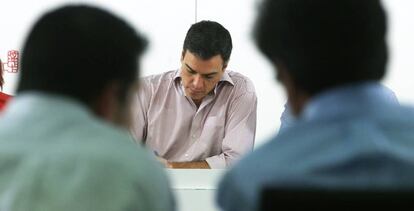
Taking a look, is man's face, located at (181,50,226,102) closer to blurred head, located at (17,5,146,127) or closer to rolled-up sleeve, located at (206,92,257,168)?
rolled-up sleeve, located at (206,92,257,168)

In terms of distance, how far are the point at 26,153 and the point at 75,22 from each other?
0.72ft

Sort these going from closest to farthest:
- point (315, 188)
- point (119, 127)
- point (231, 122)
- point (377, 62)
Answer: point (315, 188)
point (377, 62)
point (119, 127)
point (231, 122)

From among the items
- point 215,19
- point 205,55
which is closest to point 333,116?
point 205,55

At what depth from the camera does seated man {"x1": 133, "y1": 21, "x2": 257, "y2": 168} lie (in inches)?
113

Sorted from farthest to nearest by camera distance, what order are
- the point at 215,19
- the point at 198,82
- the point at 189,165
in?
the point at 215,19
the point at 198,82
the point at 189,165

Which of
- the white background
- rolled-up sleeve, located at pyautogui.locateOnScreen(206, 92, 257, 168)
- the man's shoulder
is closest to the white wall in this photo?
the white background

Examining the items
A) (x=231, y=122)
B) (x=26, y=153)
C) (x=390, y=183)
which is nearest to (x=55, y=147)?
(x=26, y=153)

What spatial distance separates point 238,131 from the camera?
2.98 m

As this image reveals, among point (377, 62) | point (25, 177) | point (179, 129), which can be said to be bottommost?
point (179, 129)

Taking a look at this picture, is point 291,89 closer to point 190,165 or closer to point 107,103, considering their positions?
point 107,103

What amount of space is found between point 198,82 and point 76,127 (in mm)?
1941

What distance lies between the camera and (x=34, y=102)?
107 cm

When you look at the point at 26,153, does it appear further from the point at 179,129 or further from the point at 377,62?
the point at 179,129

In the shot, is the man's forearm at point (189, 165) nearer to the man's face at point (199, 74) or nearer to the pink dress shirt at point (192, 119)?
the pink dress shirt at point (192, 119)
